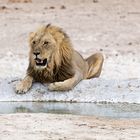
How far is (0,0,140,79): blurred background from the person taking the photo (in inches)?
523

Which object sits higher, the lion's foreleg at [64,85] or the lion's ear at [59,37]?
the lion's ear at [59,37]

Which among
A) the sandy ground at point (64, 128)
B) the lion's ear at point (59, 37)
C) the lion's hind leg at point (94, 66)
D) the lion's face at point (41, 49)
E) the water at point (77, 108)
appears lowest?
the sandy ground at point (64, 128)

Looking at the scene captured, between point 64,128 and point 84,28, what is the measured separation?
357 inches

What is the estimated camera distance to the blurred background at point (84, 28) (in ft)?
43.6

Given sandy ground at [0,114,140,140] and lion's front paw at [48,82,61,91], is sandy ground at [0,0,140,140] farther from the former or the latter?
lion's front paw at [48,82,61,91]

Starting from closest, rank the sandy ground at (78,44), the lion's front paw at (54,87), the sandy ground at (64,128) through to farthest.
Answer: the sandy ground at (64,128), the sandy ground at (78,44), the lion's front paw at (54,87)

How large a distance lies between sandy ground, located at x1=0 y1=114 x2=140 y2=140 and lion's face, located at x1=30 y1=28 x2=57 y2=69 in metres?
1.44

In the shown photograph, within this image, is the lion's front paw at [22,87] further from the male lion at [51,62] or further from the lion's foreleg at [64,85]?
the lion's foreleg at [64,85]

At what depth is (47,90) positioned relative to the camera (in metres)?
9.74

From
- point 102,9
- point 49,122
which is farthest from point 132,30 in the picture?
point 49,122

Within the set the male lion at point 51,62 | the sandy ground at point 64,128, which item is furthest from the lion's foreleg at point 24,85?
the sandy ground at point 64,128

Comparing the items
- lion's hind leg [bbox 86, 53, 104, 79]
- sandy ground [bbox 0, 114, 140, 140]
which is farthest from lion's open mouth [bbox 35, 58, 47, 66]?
sandy ground [bbox 0, 114, 140, 140]

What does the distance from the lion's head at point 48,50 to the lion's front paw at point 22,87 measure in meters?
0.25

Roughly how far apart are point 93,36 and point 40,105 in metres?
6.82
